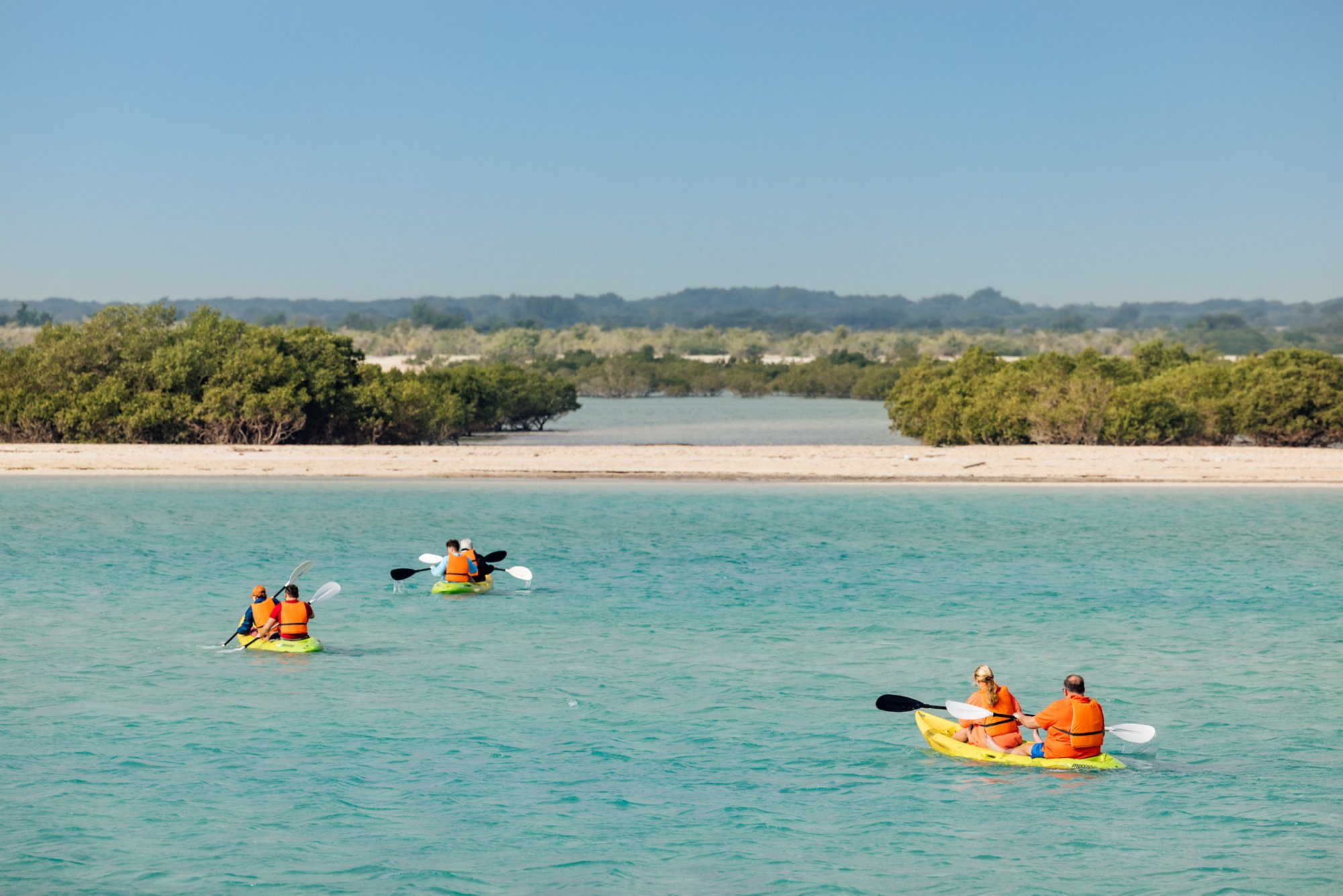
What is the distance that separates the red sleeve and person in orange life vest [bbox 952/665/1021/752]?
263mm

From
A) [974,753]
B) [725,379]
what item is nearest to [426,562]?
[974,753]

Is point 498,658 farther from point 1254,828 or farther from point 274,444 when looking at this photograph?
point 274,444

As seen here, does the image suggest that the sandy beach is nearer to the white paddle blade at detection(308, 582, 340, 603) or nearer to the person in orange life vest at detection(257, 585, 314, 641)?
the white paddle blade at detection(308, 582, 340, 603)

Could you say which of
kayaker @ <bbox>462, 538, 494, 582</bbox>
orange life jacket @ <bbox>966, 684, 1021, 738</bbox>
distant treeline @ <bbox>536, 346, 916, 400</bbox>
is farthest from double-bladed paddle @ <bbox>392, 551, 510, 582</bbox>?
distant treeline @ <bbox>536, 346, 916, 400</bbox>

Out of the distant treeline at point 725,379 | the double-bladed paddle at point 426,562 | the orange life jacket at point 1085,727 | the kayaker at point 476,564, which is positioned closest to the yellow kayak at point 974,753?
the orange life jacket at point 1085,727

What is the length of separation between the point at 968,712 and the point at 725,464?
31.2 m

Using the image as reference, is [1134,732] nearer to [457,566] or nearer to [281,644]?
[281,644]

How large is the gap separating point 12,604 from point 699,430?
4907 cm

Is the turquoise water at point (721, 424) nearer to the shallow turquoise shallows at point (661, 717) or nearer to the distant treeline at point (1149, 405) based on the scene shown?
the distant treeline at point (1149, 405)

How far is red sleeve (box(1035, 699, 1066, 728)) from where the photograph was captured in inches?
557

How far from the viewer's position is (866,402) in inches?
4451

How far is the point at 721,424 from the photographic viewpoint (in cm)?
7781

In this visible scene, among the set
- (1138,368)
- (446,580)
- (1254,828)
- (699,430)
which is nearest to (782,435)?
(699,430)

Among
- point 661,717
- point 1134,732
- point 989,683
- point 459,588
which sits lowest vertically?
point 661,717
